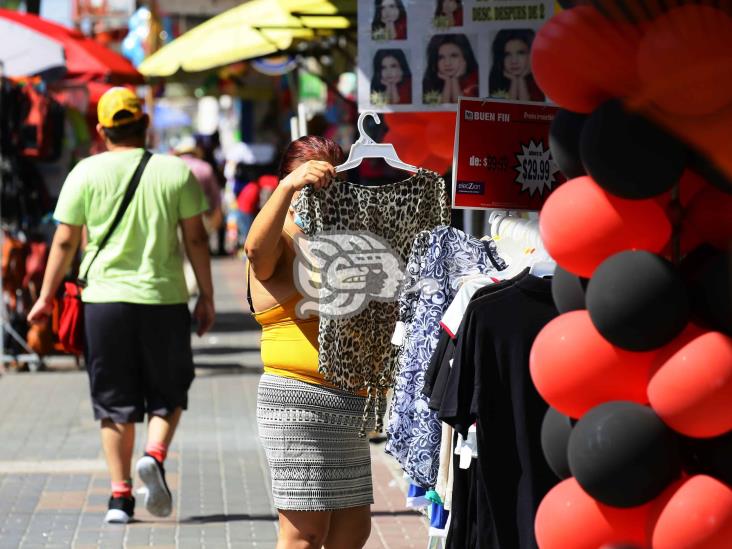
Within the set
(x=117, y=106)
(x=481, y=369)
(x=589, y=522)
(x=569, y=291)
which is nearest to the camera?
(x=589, y=522)

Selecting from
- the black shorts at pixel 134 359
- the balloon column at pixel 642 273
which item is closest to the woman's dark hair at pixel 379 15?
the black shorts at pixel 134 359

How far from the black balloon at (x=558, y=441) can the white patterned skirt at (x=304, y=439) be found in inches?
48.3

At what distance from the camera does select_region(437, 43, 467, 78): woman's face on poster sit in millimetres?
6637

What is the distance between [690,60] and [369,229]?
70.4 inches

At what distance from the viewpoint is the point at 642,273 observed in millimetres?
2947

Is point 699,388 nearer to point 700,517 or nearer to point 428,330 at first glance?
point 700,517

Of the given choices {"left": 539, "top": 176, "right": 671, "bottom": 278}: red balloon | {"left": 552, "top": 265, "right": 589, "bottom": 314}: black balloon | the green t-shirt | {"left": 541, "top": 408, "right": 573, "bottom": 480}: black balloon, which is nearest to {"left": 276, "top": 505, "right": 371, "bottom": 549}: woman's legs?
{"left": 541, "top": 408, "right": 573, "bottom": 480}: black balloon

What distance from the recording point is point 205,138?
16844 mm

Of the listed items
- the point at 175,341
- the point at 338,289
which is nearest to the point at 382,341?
the point at 338,289

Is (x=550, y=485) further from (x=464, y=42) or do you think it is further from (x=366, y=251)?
(x=464, y=42)

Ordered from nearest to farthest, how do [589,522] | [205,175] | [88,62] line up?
[589,522] < [205,175] < [88,62]

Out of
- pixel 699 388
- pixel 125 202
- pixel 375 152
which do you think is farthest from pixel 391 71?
pixel 699 388

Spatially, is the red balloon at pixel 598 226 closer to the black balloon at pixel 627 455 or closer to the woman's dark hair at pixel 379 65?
the black balloon at pixel 627 455

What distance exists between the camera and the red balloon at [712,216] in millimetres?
3051
